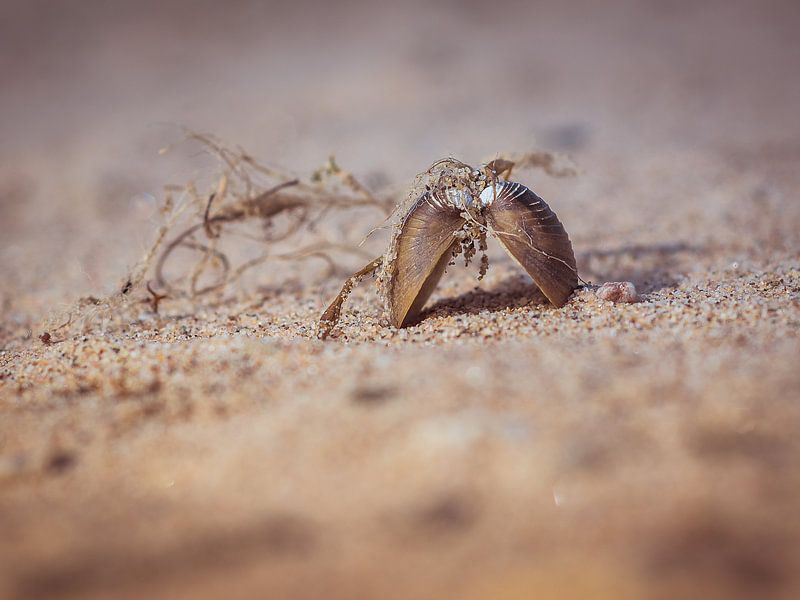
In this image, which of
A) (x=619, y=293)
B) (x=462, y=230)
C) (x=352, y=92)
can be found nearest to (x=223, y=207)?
(x=462, y=230)

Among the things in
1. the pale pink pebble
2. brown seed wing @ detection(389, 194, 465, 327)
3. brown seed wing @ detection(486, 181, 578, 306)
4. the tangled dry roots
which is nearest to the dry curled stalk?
the tangled dry roots

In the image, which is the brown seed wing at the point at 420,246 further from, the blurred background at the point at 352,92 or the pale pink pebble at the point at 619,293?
the blurred background at the point at 352,92

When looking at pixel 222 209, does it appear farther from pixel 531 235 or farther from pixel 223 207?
pixel 531 235

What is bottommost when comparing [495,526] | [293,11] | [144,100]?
[495,526]

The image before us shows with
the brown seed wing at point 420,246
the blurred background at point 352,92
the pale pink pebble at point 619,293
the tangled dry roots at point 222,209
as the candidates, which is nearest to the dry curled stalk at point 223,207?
the tangled dry roots at point 222,209

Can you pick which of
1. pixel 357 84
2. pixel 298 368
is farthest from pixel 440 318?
pixel 357 84

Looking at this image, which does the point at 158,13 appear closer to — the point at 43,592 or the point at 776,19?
the point at 776,19

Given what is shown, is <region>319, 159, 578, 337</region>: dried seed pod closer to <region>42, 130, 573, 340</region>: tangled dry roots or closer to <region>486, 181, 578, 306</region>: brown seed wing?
<region>486, 181, 578, 306</region>: brown seed wing
